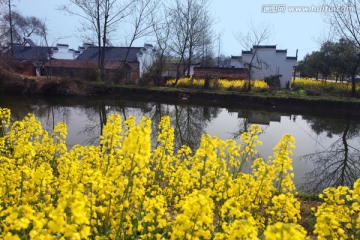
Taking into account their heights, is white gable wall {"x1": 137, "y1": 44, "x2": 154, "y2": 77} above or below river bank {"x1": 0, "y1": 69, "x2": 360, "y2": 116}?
above

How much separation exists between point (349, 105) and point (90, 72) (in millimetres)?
23215

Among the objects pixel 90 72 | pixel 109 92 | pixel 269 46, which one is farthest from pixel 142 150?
pixel 269 46

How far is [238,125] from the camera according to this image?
17750 mm

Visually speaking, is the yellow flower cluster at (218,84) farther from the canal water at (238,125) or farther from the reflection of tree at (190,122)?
the reflection of tree at (190,122)

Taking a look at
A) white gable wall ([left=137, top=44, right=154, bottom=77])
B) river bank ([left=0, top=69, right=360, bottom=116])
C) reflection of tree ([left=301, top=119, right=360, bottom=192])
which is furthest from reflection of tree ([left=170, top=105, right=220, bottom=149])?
white gable wall ([left=137, top=44, right=154, bottom=77])

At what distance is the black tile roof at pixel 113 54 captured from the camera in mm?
41700

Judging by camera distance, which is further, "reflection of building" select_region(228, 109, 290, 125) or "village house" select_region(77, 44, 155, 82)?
"village house" select_region(77, 44, 155, 82)

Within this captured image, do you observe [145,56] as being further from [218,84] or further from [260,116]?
[260,116]

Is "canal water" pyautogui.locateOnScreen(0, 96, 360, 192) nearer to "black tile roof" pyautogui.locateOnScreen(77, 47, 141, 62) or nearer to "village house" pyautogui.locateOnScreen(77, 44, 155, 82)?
"village house" pyautogui.locateOnScreen(77, 44, 155, 82)

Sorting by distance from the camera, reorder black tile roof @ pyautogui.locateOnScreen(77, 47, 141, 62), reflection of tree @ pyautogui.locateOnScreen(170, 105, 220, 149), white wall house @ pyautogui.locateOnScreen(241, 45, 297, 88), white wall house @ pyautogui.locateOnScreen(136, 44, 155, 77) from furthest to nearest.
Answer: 1. black tile roof @ pyautogui.locateOnScreen(77, 47, 141, 62)
2. white wall house @ pyautogui.locateOnScreen(136, 44, 155, 77)
3. white wall house @ pyautogui.locateOnScreen(241, 45, 297, 88)
4. reflection of tree @ pyautogui.locateOnScreen(170, 105, 220, 149)

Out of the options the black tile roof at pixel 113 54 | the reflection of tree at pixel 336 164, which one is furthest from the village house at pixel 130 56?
the reflection of tree at pixel 336 164

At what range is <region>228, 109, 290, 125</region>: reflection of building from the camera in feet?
64.1

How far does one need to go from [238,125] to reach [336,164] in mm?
6975

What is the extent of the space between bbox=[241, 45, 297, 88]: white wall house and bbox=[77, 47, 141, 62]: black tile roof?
1433cm
